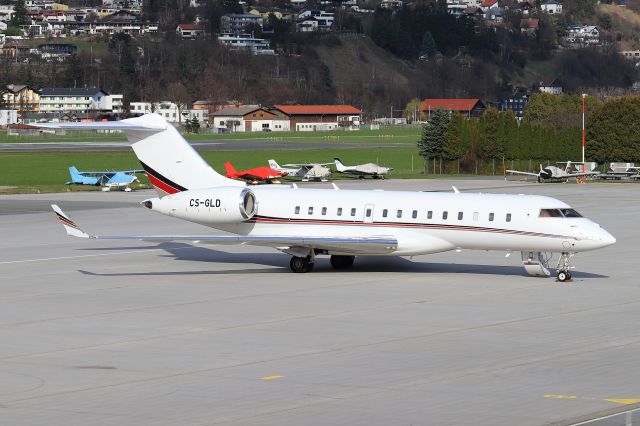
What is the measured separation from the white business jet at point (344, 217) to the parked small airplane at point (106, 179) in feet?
136

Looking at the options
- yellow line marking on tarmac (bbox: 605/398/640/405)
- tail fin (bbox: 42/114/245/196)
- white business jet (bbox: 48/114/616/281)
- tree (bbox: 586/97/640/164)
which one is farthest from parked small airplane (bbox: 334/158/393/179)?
yellow line marking on tarmac (bbox: 605/398/640/405)

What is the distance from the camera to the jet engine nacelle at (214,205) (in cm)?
4188

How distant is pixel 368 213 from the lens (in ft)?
135

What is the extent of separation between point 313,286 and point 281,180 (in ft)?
195

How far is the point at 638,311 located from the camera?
33.3 m

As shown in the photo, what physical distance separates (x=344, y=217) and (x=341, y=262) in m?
2.33

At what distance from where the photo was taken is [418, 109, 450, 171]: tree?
106312 millimetres

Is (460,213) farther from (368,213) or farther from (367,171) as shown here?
(367,171)

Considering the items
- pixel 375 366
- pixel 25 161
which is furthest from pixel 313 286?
pixel 25 161

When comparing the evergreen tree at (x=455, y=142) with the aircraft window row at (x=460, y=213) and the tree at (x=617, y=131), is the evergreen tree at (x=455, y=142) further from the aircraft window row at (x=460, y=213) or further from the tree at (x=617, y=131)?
the aircraft window row at (x=460, y=213)

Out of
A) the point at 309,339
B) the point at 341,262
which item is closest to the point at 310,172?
the point at 341,262

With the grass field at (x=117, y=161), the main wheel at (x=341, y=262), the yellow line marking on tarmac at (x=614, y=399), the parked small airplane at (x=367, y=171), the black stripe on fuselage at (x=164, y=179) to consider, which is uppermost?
the black stripe on fuselage at (x=164, y=179)

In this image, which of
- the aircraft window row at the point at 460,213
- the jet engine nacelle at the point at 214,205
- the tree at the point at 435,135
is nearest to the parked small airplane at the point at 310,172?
the tree at the point at 435,135

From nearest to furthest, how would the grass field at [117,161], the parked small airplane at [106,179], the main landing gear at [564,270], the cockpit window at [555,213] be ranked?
the cockpit window at [555,213] < the main landing gear at [564,270] < the parked small airplane at [106,179] < the grass field at [117,161]
